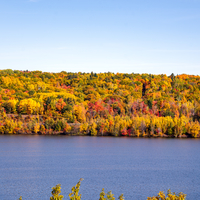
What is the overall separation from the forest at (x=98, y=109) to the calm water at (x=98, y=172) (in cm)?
3897

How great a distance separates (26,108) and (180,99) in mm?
67761

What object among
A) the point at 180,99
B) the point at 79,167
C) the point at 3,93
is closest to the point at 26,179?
the point at 79,167

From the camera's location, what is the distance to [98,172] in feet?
130

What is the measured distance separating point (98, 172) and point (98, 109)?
82.3 meters

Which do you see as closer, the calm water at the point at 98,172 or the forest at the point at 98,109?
the calm water at the point at 98,172

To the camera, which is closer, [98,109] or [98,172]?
[98,172]

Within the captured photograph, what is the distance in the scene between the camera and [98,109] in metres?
122

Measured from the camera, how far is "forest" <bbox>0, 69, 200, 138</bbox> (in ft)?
323

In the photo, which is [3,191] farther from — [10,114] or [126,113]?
[126,113]

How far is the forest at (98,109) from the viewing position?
323 feet

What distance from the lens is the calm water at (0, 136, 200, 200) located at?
3083 cm

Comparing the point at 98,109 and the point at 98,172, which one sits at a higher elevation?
the point at 98,109

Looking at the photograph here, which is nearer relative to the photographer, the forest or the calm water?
the calm water

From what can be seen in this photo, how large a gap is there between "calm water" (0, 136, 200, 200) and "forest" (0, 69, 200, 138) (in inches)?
1534
